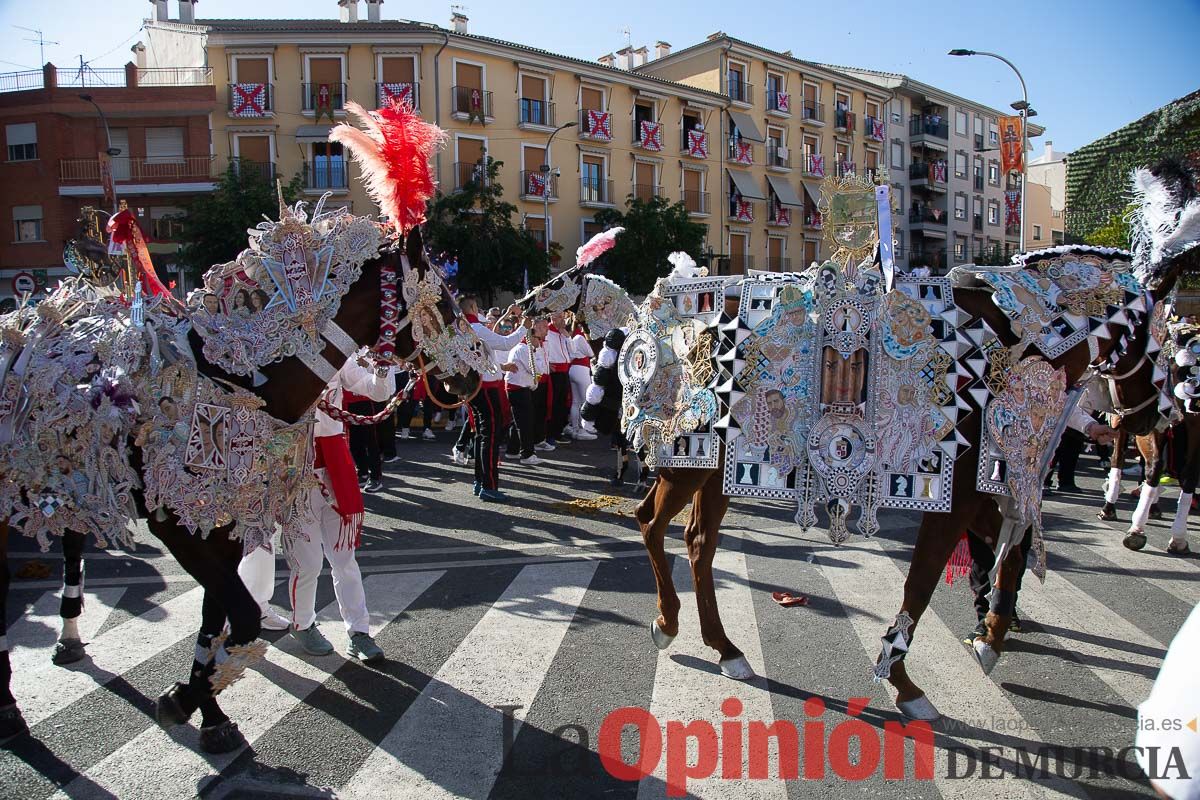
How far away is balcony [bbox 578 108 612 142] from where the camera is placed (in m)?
35.9

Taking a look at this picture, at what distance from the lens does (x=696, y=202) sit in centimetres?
4003

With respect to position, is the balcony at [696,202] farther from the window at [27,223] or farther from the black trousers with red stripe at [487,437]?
the black trousers with red stripe at [487,437]

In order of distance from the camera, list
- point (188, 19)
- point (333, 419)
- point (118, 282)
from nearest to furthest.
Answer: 1. point (118, 282)
2. point (333, 419)
3. point (188, 19)

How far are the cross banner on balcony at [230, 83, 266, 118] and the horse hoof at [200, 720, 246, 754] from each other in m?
31.5

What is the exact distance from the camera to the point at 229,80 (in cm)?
3139

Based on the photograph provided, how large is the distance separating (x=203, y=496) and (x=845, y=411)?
3.02m

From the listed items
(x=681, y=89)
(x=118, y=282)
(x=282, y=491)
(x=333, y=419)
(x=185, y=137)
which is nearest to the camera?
(x=282, y=491)

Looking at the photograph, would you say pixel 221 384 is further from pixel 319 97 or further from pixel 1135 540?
pixel 319 97

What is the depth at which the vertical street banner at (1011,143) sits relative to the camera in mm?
23391

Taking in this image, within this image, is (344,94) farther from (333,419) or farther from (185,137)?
(333,419)

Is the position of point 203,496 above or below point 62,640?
above

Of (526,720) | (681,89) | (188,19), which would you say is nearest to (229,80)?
(188,19)

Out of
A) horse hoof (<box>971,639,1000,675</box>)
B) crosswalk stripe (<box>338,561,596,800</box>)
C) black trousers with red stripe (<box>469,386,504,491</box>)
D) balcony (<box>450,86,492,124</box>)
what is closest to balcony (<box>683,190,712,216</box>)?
balcony (<box>450,86,492,124</box>)

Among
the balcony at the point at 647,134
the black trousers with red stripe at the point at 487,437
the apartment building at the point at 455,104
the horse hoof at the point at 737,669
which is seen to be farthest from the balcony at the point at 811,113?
the horse hoof at the point at 737,669
